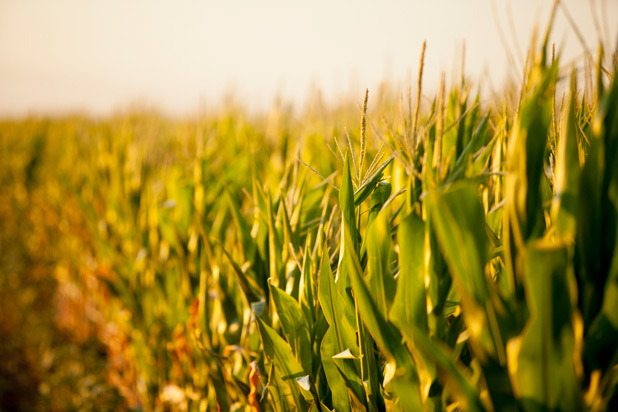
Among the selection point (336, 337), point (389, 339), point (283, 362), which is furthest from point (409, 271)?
point (283, 362)

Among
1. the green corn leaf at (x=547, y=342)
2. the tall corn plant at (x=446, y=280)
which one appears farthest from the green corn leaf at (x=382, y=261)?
the green corn leaf at (x=547, y=342)

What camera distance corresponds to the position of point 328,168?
1.57 m

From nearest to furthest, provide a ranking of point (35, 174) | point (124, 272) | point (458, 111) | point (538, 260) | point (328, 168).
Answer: point (538, 260) < point (458, 111) < point (328, 168) < point (124, 272) < point (35, 174)

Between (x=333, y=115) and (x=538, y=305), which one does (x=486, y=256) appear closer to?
(x=538, y=305)

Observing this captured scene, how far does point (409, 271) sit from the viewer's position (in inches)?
23.1

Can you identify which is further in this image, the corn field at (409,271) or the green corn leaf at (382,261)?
the green corn leaf at (382,261)

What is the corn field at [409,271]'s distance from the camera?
47 centimetres

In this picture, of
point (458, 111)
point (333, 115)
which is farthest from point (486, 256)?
point (333, 115)

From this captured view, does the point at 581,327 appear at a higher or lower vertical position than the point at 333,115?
lower

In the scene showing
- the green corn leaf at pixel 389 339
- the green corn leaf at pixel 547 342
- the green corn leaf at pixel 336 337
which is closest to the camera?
the green corn leaf at pixel 547 342

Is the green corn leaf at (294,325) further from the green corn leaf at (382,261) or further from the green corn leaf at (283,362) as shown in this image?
the green corn leaf at (382,261)

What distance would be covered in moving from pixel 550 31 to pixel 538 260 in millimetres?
381

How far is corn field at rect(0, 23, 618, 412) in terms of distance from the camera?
1.54 ft

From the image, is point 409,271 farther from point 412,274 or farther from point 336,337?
point 336,337
